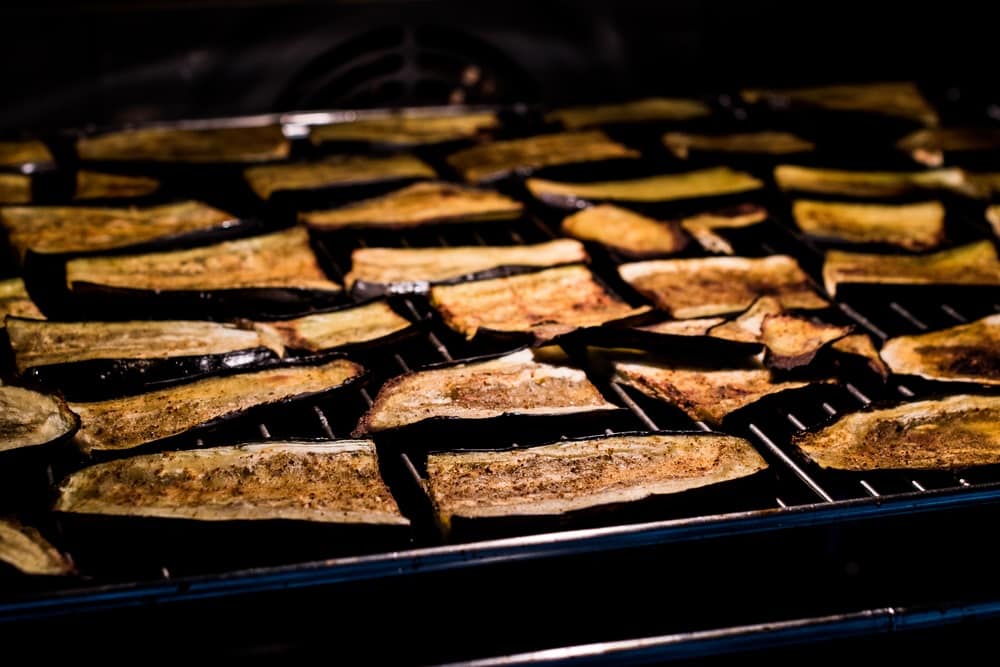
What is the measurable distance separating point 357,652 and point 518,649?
441 millimetres

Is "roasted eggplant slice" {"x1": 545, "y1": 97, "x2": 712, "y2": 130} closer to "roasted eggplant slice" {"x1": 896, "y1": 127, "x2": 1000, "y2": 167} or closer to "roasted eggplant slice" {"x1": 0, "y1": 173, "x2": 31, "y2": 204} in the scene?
"roasted eggplant slice" {"x1": 896, "y1": 127, "x2": 1000, "y2": 167}

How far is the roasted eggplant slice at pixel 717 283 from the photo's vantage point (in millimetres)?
3289

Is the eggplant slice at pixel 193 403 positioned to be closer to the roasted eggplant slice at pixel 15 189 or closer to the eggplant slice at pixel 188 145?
the roasted eggplant slice at pixel 15 189

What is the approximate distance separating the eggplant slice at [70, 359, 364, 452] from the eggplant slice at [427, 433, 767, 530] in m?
0.46

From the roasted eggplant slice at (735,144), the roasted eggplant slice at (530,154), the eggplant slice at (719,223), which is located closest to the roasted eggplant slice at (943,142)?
the roasted eggplant slice at (735,144)

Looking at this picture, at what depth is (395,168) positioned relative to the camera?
408 cm

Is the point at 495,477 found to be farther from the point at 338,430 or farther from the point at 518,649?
the point at 518,649

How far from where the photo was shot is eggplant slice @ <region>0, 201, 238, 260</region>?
11.2 feet

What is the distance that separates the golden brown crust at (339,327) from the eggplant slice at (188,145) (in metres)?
1.28

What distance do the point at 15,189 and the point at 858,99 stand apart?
3.65 m

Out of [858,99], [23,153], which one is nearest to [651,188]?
[858,99]

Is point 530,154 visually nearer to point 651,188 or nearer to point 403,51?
point 651,188

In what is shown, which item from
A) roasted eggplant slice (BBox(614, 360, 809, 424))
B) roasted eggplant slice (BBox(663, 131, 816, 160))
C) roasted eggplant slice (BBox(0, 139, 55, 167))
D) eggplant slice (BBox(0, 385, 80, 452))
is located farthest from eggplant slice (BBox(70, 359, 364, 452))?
roasted eggplant slice (BBox(663, 131, 816, 160))

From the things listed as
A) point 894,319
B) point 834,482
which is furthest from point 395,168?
point 834,482
